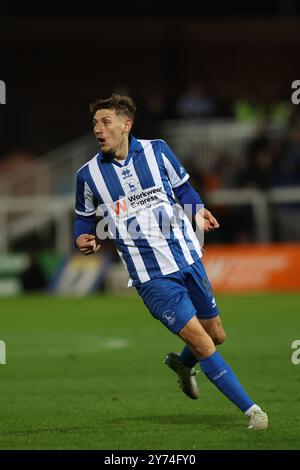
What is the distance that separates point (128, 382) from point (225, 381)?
10.6 ft

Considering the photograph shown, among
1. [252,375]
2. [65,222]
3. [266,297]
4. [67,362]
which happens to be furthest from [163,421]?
[65,222]

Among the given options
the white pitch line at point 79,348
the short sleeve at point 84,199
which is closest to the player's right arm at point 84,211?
the short sleeve at point 84,199

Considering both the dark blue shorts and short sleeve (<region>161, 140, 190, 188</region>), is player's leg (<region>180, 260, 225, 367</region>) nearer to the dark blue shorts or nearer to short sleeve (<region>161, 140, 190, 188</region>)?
the dark blue shorts

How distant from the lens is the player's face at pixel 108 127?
912cm

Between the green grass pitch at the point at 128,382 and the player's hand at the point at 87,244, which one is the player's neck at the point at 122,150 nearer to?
the player's hand at the point at 87,244

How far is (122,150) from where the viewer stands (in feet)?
30.6

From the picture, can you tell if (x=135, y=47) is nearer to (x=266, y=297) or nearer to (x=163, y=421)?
(x=266, y=297)

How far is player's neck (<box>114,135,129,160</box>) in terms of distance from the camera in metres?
9.30

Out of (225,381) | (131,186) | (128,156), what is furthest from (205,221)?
(225,381)

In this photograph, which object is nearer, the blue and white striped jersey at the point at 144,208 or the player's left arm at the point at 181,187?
the blue and white striped jersey at the point at 144,208

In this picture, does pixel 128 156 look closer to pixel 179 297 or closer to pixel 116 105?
pixel 116 105

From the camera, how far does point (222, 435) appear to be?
8.45 m

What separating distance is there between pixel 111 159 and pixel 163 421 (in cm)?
201
